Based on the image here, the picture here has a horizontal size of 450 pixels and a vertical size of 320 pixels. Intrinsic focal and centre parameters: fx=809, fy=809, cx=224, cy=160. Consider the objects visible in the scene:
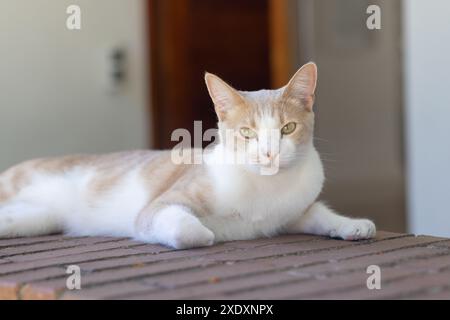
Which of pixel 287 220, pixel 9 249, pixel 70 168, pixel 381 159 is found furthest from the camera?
pixel 381 159

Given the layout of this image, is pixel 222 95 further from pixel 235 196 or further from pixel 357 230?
pixel 357 230

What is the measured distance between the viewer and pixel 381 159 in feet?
21.4

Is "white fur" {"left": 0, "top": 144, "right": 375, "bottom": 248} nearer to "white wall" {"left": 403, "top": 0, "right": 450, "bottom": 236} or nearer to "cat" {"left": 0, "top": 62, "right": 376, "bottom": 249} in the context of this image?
"cat" {"left": 0, "top": 62, "right": 376, "bottom": 249}

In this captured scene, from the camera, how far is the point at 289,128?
2105 mm

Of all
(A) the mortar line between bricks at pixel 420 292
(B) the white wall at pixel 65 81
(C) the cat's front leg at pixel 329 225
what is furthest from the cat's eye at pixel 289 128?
(B) the white wall at pixel 65 81

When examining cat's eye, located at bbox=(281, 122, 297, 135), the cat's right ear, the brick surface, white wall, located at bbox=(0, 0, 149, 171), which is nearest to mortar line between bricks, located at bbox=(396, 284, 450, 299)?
the brick surface

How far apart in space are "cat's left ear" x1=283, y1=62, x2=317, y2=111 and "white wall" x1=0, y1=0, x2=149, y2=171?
2301 mm

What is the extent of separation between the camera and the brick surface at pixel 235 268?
1469 millimetres

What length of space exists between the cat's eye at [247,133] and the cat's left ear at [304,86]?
0.14 meters

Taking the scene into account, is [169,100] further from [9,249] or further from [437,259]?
[437,259]

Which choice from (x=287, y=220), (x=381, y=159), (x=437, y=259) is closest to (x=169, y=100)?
(x=381, y=159)

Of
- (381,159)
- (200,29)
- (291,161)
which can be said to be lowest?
(381,159)

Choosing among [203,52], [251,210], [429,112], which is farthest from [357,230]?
[203,52]
